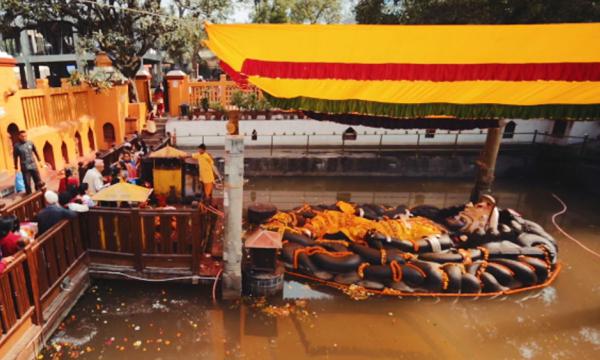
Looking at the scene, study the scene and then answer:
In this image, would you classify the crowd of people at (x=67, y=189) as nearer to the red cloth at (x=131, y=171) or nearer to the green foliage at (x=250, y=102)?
the red cloth at (x=131, y=171)

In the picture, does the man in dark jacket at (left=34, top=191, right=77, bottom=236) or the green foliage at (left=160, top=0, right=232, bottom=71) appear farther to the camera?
the green foliage at (left=160, top=0, right=232, bottom=71)

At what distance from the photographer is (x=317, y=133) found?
1727 cm

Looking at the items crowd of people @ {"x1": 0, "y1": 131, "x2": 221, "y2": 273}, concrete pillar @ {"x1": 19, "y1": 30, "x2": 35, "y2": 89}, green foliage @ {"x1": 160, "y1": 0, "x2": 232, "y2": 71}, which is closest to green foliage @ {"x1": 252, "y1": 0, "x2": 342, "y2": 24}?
green foliage @ {"x1": 160, "y1": 0, "x2": 232, "y2": 71}

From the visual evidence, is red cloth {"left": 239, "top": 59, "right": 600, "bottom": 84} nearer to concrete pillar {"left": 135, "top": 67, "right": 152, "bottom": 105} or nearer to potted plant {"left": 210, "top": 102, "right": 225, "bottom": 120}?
potted plant {"left": 210, "top": 102, "right": 225, "bottom": 120}

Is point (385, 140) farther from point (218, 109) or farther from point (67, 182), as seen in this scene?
point (67, 182)

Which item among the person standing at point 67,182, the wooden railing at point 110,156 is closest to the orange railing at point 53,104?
the wooden railing at point 110,156

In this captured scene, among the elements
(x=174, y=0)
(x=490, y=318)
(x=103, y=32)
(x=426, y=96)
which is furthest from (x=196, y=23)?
(x=490, y=318)

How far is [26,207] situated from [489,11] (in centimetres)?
1621

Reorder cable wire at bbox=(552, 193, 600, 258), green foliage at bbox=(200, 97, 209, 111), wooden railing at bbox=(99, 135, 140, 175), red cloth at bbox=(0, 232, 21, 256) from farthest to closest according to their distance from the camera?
green foliage at bbox=(200, 97, 209, 111) < wooden railing at bbox=(99, 135, 140, 175) < cable wire at bbox=(552, 193, 600, 258) < red cloth at bbox=(0, 232, 21, 256)

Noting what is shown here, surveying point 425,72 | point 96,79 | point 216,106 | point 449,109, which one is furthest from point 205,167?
point 216,106

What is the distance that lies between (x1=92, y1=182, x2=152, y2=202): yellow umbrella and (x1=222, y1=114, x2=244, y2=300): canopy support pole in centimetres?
163

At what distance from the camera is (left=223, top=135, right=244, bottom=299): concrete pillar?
19.6ft

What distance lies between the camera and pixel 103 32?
16453mm

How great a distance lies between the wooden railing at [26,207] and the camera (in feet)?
19.3
